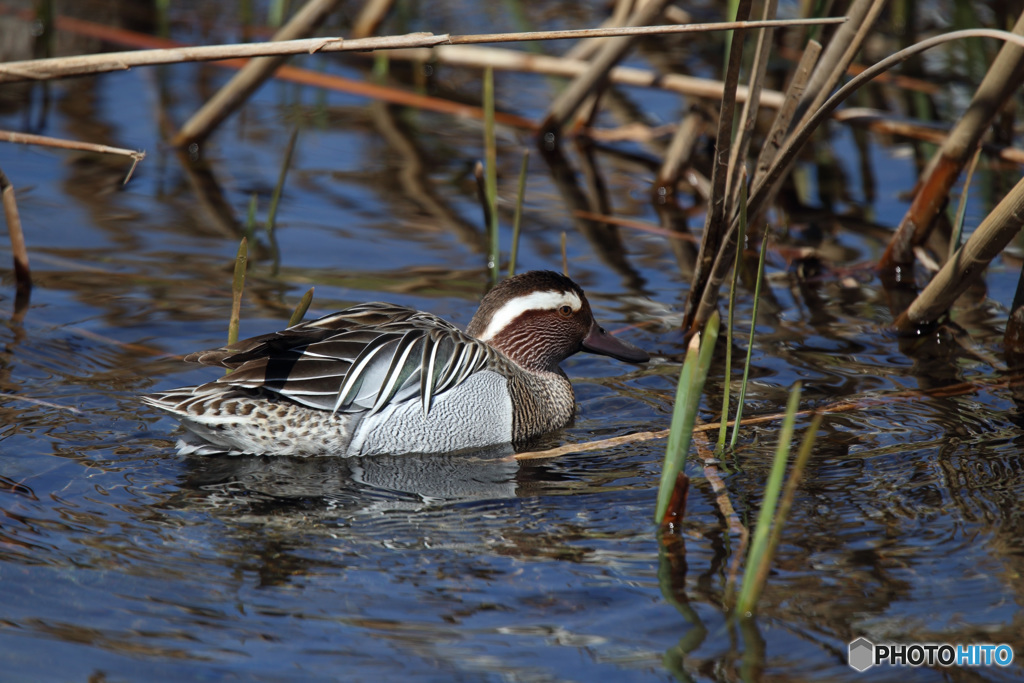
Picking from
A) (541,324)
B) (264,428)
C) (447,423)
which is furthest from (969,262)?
(264,428)

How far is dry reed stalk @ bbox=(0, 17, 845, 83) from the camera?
3752 mm

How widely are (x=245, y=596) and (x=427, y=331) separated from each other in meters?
1.83

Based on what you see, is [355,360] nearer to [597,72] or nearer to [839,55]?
[839,55]

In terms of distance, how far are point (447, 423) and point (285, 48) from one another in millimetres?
2041

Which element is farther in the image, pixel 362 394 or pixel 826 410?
pixel 826 410

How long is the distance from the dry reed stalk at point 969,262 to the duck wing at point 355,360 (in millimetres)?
2460

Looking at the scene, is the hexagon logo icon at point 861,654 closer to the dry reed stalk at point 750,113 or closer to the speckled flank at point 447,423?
the speckled flank at point 447,423

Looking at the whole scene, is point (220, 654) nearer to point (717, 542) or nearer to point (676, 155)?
point (717, 542)

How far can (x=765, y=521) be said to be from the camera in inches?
123

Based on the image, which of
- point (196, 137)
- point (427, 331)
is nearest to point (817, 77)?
point (427, 331)

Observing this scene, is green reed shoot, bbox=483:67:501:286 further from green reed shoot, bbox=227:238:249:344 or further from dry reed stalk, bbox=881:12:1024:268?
dry reed stalk, bbox=881:12:1024:268

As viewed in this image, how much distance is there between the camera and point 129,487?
4.48 meters

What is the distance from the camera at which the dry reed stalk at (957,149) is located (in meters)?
5.64

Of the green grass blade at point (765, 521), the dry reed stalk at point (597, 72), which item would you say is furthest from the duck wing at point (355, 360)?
the dry reed stalk at point (597, 72)
